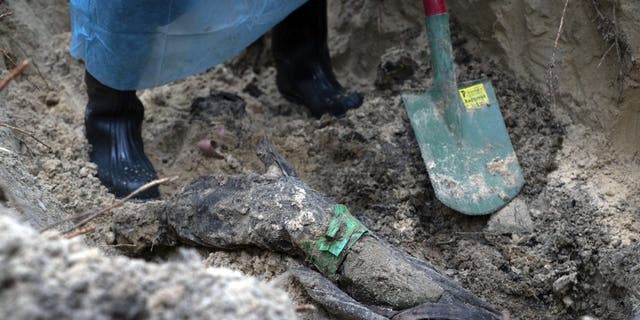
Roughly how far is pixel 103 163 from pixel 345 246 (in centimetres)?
104

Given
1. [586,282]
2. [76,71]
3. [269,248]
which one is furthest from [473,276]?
[76,71]

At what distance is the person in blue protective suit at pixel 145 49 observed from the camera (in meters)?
1.94

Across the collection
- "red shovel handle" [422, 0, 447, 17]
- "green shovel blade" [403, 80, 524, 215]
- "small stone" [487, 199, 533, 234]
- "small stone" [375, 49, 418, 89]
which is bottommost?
"small stone" [487, 199, 533, 234]

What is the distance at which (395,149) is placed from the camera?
2.31 m

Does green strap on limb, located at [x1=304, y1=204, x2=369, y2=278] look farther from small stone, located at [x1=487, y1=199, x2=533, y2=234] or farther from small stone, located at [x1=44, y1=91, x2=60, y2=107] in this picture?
small stone, located at [x1=44, y1=91, x2=60, y2=107]

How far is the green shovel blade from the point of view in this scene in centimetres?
214

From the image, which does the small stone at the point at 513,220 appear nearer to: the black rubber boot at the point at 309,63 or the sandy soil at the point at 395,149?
the sandy soil at the point at 395,149

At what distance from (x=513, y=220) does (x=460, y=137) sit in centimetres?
36

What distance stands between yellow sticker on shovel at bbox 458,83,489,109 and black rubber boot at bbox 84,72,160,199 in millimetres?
1119

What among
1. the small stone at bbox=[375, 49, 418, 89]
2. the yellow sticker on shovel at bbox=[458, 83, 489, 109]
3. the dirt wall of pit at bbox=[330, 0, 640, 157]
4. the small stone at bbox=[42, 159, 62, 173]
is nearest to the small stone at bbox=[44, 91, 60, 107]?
the small stone at bbox=[42, 159, 62, 173]

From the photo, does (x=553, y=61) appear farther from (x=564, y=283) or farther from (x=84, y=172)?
(x=84, y=172)

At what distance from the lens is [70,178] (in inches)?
85.2

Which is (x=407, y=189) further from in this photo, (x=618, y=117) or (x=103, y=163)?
(x=103, y=163)

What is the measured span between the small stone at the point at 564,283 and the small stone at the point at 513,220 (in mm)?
231
